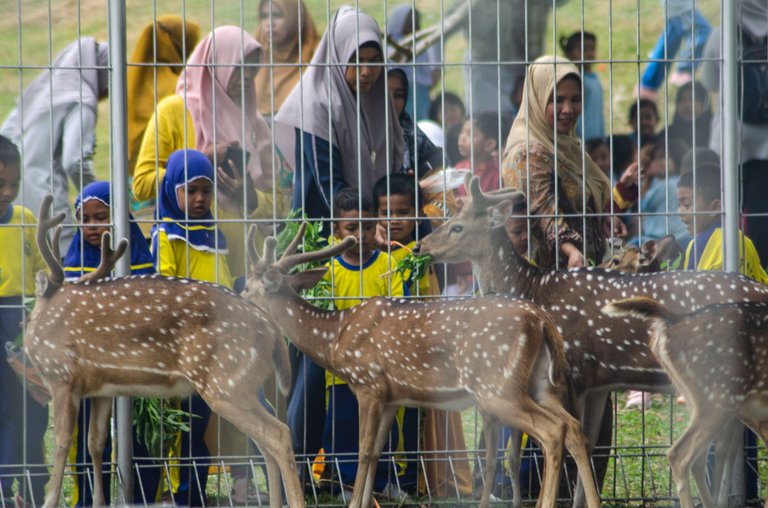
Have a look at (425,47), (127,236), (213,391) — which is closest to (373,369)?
(213,391)

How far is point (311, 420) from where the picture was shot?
6121 mm

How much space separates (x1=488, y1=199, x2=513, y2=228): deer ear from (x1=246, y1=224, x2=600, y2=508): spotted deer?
54 centimetres

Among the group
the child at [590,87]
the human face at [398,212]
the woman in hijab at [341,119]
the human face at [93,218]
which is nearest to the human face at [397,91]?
the woman in hijab at [341,119]

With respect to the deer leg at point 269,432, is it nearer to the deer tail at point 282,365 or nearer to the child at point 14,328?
the deer tail at point 282,365

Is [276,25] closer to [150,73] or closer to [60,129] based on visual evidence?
[150,73]

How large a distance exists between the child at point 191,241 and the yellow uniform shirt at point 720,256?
2276mm

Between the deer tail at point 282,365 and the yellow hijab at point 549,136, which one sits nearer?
the deer tail at point 282,365

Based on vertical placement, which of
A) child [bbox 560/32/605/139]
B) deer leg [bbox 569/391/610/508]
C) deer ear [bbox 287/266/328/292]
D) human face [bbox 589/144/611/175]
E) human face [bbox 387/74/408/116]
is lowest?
deer leg [bbox 569/391/610/508]

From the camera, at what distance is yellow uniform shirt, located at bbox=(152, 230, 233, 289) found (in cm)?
592

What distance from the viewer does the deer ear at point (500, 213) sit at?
5.73 meters

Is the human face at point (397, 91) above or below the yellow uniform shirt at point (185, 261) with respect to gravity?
above

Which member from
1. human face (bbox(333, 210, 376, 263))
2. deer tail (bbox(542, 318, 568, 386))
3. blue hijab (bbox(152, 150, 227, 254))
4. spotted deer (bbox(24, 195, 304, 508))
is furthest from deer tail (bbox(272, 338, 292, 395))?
deer tail (bbox(542, 318, 568, 386))

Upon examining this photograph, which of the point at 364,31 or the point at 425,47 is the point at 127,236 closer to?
the point at 364,31

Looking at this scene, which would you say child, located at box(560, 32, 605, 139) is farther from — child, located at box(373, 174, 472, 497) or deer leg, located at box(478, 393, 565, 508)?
deer leg, located at box(478, 393, 565, 508)
